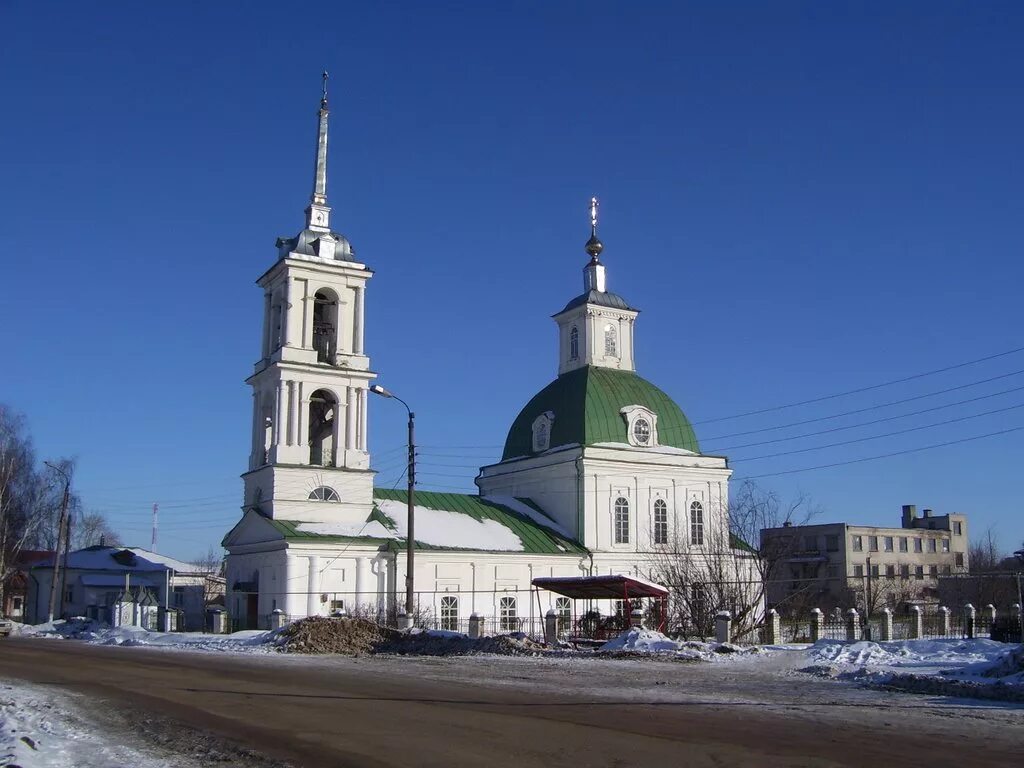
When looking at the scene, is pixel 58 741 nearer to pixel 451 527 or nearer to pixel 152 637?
pixel 152 637

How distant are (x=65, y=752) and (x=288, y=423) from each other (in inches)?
1286

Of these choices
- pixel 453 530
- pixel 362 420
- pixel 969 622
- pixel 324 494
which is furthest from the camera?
pixel 453 530

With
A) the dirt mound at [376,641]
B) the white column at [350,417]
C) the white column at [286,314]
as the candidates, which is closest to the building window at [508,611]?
the white column at [350,417]

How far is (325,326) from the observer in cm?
→ 4447

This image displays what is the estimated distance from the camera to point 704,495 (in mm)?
49500

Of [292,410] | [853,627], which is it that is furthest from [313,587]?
[853,627]

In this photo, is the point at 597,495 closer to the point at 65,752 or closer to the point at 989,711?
the point at 989,711

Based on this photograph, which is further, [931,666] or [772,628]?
[772,628]

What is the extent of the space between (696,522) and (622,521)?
405 cm

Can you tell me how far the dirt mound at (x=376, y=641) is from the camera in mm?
27156

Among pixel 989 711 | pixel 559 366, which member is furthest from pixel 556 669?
pixel 559 366

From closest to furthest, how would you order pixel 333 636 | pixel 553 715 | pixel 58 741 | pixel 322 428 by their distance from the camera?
pixel 58 741 → pixel 553 715 → pixel 333 636 → pixel 322 428

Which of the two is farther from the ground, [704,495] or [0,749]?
[704,495]

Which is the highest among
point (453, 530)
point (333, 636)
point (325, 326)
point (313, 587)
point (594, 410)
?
point (325, 326)
